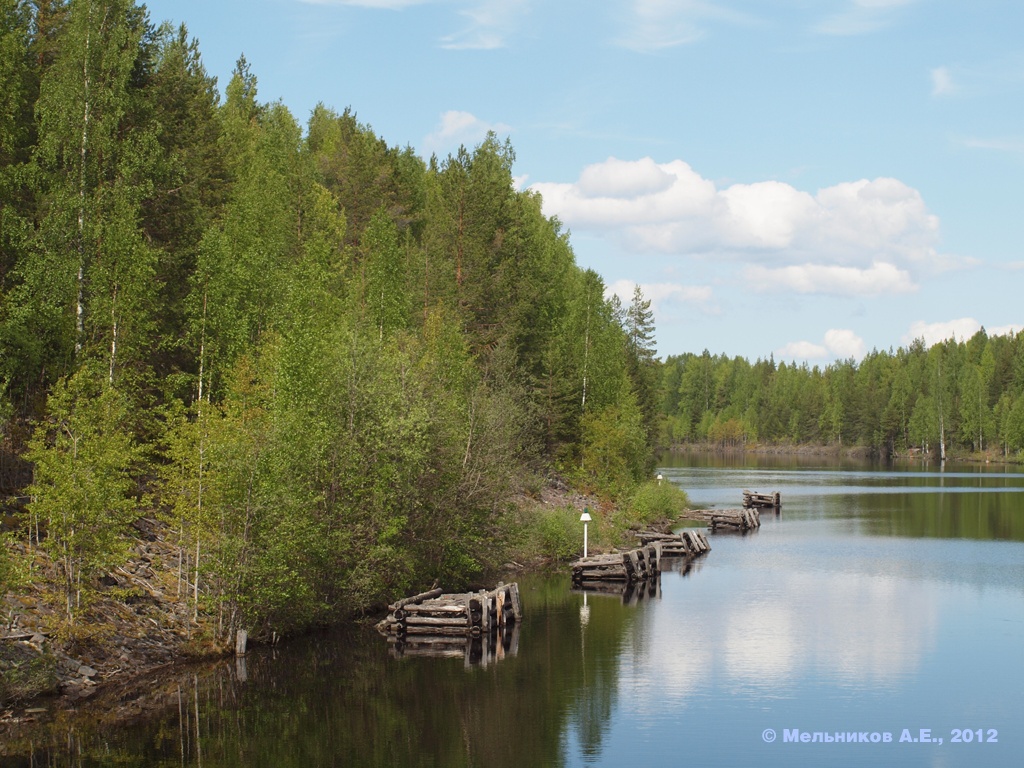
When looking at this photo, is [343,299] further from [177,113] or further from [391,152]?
[391,152]

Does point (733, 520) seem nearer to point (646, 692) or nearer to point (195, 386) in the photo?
point (195, 386)

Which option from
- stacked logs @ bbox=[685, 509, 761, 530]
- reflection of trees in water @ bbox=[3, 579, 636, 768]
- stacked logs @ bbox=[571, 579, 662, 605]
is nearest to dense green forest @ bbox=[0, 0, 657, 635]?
reflection of trees in water @ bbox=[3, 579, 636, 768]

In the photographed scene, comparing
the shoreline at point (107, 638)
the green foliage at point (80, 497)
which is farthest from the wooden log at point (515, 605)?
the green foliage at point (80, 497)

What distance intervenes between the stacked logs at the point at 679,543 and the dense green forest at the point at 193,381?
12.0m

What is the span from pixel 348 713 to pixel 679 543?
36.6 meters

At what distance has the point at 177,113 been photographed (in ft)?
158

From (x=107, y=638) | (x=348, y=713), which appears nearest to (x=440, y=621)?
(x=348, y=713)

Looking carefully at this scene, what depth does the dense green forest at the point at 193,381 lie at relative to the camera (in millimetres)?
32594

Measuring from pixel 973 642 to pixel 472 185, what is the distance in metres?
42.0

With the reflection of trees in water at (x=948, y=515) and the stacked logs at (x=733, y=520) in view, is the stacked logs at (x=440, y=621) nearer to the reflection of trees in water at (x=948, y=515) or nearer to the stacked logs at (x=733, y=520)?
the stacked logs at (x=733, y=520)

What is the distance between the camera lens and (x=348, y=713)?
28.7 m

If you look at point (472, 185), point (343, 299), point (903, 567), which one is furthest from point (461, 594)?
point (472, 185)

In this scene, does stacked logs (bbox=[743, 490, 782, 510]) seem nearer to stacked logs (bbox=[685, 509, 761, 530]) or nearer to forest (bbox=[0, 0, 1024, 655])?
stacked logs (bbox=[685, 509, 761, 530])

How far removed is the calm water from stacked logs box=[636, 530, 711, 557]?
30.6 ft
